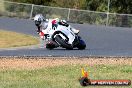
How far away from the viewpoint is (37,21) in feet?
71.2

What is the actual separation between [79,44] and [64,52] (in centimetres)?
168

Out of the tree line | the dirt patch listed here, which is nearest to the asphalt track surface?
the dirt patch

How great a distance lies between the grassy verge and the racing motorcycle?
5.96 metres

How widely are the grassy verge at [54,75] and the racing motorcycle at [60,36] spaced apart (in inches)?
235

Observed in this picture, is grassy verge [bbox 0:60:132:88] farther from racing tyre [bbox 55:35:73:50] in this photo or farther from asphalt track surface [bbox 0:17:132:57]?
racing tyre [bbox 55:35:73:50]

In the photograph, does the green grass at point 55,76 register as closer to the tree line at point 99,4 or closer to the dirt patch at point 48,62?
the dirt patch at point 48,62

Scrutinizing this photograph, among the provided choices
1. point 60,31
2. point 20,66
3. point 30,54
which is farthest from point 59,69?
point 60,31

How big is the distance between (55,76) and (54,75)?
18 centimetres

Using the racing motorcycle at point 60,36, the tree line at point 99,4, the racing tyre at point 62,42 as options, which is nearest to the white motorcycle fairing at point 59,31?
the racing motorcycle at point 60,36

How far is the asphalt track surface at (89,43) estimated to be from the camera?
20.6 m

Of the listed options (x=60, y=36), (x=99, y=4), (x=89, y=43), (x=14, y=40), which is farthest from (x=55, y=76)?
(x=99, y=4)

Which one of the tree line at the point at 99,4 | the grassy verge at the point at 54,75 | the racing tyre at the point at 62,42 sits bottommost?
the tree line at the point at 99,4

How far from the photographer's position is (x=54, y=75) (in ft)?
44.3

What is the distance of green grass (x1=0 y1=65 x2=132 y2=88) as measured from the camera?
1162 cm
